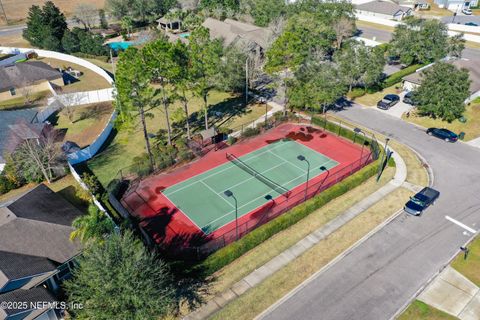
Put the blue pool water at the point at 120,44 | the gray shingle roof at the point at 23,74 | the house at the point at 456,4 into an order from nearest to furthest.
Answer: the gray shingle roof at the point at 23,74
the blue pool water at the point at 120,44
the house at the point at 456,4

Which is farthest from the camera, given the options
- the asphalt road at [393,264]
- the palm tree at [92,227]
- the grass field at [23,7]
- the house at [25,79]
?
the grass field at [23,7]

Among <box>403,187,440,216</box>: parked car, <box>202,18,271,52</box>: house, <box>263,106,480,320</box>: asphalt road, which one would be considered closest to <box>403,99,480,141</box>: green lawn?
<box>263,106,480,320</box>: asphalt road

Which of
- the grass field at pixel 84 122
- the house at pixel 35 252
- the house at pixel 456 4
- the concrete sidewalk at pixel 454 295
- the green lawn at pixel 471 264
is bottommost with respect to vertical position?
the concrete sidewalk at pixel 454 295

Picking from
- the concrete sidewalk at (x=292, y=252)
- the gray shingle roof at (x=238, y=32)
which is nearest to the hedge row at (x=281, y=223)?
the concrete sidewalk at (x=292, y=252)

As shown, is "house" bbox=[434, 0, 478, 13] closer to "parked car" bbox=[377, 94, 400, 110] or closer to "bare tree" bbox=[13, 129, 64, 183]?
"parked car" bbox=[377, 94, 400, 110]

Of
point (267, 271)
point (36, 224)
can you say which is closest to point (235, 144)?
point (267, 271)

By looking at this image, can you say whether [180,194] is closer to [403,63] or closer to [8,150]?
[8,150]

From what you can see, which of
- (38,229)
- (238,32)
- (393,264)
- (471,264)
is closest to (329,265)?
(393,264)

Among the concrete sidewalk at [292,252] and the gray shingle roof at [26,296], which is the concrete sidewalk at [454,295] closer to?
the concrete sidewalk at [292,252]

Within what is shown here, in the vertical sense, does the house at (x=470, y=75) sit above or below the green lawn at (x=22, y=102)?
above
